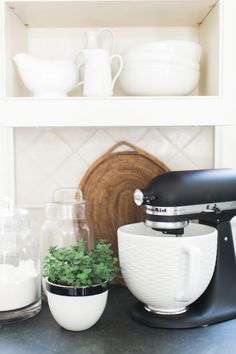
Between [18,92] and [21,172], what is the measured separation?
275 mm

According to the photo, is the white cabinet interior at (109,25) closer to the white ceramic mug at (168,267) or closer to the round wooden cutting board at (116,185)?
the round wooden cutting board at (116,185)

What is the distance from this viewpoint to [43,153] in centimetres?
149

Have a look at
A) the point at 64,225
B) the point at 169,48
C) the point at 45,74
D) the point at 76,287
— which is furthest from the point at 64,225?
the point at 169,48

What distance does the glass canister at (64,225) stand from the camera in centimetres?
132

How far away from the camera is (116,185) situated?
1.45m

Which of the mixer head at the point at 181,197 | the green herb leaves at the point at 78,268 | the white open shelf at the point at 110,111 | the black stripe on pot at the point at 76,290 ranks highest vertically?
the white open shelf at the point at 110,111

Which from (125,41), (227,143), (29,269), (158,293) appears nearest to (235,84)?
(227,143)

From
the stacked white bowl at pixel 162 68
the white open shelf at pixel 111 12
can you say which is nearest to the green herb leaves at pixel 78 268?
the stacked white bowl at pixel 162 68

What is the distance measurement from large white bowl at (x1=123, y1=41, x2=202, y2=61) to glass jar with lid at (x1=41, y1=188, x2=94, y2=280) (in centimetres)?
44

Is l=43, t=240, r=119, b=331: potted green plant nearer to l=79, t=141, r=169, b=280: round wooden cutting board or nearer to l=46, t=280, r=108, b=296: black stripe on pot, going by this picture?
l=46, t=280, r=108, b=296: black stripe on pot

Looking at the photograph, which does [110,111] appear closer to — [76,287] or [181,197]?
[181,197]

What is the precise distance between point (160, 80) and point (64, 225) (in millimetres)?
468

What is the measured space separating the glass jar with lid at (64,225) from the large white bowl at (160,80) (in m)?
0.35

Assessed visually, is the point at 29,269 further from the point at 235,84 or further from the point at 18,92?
the point at 235,84
